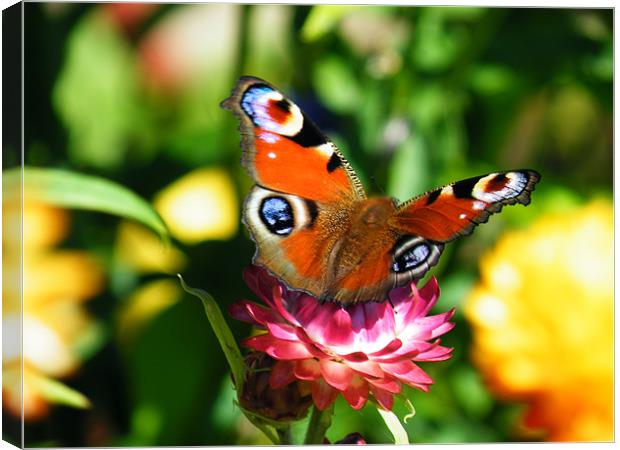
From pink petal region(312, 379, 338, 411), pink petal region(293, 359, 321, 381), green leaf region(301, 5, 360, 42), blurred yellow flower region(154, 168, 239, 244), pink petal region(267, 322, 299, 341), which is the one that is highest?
green leaf region(301, 5, 360, 42)

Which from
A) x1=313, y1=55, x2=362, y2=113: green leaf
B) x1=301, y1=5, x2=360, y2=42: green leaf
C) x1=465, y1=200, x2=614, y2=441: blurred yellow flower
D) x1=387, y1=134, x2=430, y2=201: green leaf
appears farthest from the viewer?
x1=313, y1=55, x2=362, y2=113: green leaf

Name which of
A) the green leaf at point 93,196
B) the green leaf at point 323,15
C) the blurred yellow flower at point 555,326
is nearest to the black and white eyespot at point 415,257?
the green leaf at point 93,196

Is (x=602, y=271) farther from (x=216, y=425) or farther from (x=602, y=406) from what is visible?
A: (x=216, y=425)

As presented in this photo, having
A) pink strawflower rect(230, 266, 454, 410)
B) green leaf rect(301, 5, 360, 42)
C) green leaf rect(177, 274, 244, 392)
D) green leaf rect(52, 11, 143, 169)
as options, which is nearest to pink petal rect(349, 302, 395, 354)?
pink strawflower rect(230, 266, 454, 410)

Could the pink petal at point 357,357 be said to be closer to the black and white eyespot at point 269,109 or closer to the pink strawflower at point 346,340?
the pink strawflower at point 346,340

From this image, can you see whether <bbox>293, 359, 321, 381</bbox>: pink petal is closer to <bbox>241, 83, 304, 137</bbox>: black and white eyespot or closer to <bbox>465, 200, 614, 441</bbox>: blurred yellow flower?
<bbox>241, 83, 304, 137</bbox>: black and white eyespot

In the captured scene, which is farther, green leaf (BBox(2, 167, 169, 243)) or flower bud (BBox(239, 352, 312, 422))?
green leaf (BBox(2, 167, 169, 243))

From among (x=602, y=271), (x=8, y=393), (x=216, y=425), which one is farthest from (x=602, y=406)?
(x=8, y=393)
